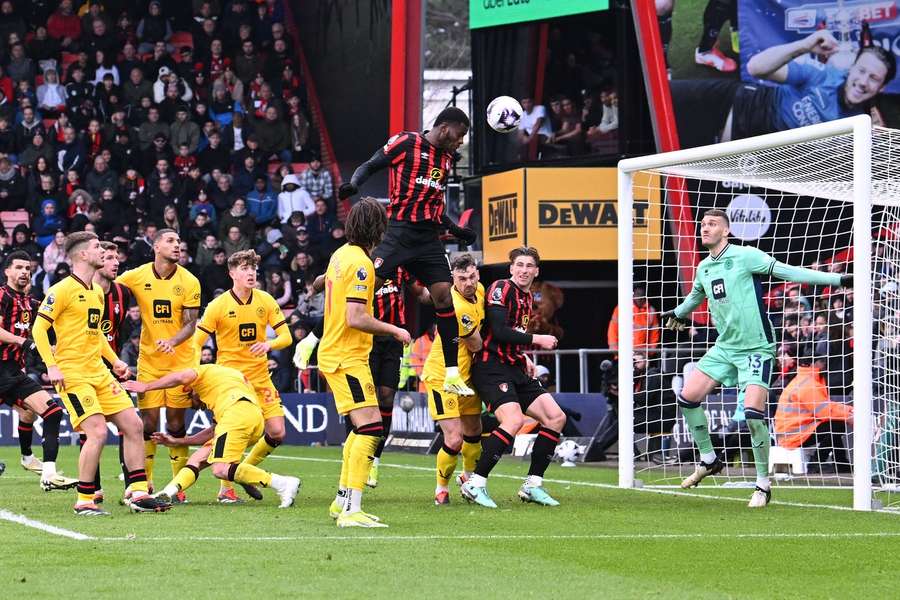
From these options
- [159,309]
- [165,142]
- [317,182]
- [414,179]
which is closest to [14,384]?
[159,309]

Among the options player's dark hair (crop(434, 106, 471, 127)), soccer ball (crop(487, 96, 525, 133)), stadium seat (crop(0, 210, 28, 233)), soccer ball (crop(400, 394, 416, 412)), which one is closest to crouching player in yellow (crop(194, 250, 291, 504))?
player's dark hair (crop(434, 106, 471, 127))

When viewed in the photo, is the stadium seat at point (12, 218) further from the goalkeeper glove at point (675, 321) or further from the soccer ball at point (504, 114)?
the goalkeeper glove at point (675, 321)

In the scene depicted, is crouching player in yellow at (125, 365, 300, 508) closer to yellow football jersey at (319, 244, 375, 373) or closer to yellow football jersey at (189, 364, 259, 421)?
yellow football jersey at (189, 364, 259, 421)

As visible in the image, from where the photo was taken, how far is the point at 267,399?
467 inches

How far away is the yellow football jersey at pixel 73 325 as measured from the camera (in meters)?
10.2

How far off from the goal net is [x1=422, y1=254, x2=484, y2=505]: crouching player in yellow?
211cm

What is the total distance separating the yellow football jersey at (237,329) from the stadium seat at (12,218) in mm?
13234

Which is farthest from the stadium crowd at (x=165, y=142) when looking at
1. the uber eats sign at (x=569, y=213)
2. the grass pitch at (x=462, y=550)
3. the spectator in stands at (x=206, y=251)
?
the grass pitch at (x=462, y=550)

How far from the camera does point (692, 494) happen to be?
1222 centimetres

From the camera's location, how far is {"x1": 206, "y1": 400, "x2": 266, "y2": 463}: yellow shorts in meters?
10.7

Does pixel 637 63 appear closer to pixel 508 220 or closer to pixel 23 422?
pixel 508 220

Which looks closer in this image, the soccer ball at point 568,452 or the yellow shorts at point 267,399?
the yellow shorts at point 267,399

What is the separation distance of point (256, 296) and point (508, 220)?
1123cm

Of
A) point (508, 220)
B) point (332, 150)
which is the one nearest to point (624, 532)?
point (508, 220)
